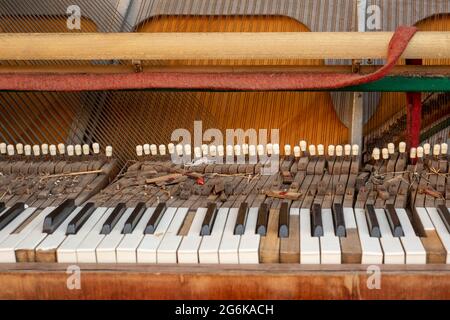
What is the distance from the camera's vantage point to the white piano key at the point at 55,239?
2.06 metres

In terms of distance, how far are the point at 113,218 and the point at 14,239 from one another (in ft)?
1.10

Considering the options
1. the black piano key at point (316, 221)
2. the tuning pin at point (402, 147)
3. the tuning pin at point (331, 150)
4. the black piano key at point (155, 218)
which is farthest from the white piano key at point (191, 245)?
the tuning pin at point (402, 147)

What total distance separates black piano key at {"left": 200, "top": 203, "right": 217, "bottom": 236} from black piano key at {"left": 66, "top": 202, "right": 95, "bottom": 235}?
0.43 meters

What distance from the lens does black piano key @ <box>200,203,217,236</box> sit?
2.11 m

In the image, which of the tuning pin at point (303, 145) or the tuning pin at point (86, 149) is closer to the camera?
the tuning pin at point (303, 145)

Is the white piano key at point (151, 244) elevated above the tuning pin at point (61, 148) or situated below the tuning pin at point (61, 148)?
below

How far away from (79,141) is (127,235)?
3.06 feet

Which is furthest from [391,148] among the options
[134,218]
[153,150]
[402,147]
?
[134,218]

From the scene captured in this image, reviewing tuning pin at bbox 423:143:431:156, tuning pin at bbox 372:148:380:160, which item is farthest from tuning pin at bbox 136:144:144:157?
tuning pin at bbox 423:143:431:156

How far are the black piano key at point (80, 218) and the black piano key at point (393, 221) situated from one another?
1063 mm

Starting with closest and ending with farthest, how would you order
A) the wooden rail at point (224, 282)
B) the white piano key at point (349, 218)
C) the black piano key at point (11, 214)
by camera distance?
the wooden rail at point (224, 282)
the white piano key at point (349, 218)
the black piano key at point (11, 214)

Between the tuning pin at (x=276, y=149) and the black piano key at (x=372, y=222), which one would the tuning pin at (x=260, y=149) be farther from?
the black piano key at (x=372, y=222)

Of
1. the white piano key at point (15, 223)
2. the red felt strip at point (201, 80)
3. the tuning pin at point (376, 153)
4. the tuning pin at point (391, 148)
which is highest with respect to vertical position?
the red felt strip at point (201, 80)
